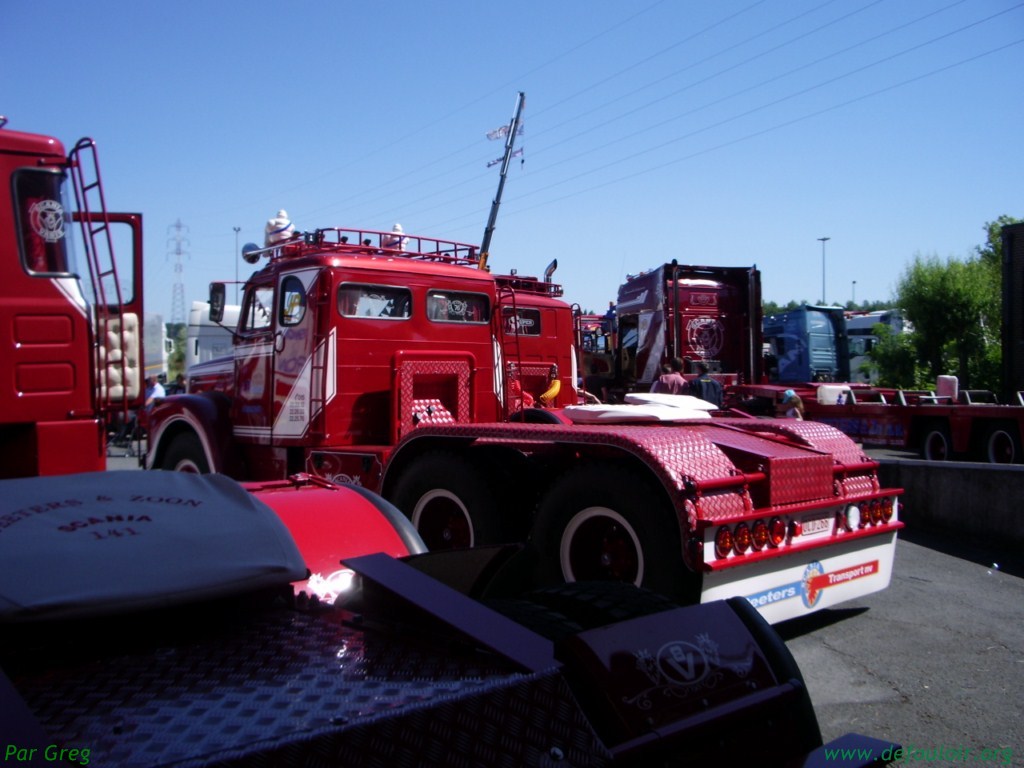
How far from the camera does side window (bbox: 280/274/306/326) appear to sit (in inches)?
289

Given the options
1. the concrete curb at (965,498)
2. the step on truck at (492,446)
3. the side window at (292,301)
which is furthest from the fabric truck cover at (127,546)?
the concrete curb at (965,498)

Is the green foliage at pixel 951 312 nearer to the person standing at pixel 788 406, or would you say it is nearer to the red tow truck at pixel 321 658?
the person standing at pixel 788 406

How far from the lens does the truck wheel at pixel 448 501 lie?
18.2 feet

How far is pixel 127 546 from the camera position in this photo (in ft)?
6.64

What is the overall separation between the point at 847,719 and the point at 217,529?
326cm

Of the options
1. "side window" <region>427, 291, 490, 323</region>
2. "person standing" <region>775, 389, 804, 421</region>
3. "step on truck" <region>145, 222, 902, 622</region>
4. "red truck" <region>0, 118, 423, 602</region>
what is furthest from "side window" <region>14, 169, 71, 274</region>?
"person standing" <region>775, 389, 804, 421</region>

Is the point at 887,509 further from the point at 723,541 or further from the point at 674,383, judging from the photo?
the point at 674,383

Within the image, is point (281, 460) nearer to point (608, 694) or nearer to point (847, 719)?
point (847, 719)

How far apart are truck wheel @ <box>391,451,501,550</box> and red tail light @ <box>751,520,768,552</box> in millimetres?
1636

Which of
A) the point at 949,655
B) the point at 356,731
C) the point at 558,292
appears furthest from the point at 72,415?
the point at 558,292

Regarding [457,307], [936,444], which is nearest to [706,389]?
[457,307]

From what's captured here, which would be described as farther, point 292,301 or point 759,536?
point 292,301

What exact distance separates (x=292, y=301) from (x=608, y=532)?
12.7 feet

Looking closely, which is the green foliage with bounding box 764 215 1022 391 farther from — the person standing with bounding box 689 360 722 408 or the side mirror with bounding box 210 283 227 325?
the side mirror with bounding box 210 283 227 325
